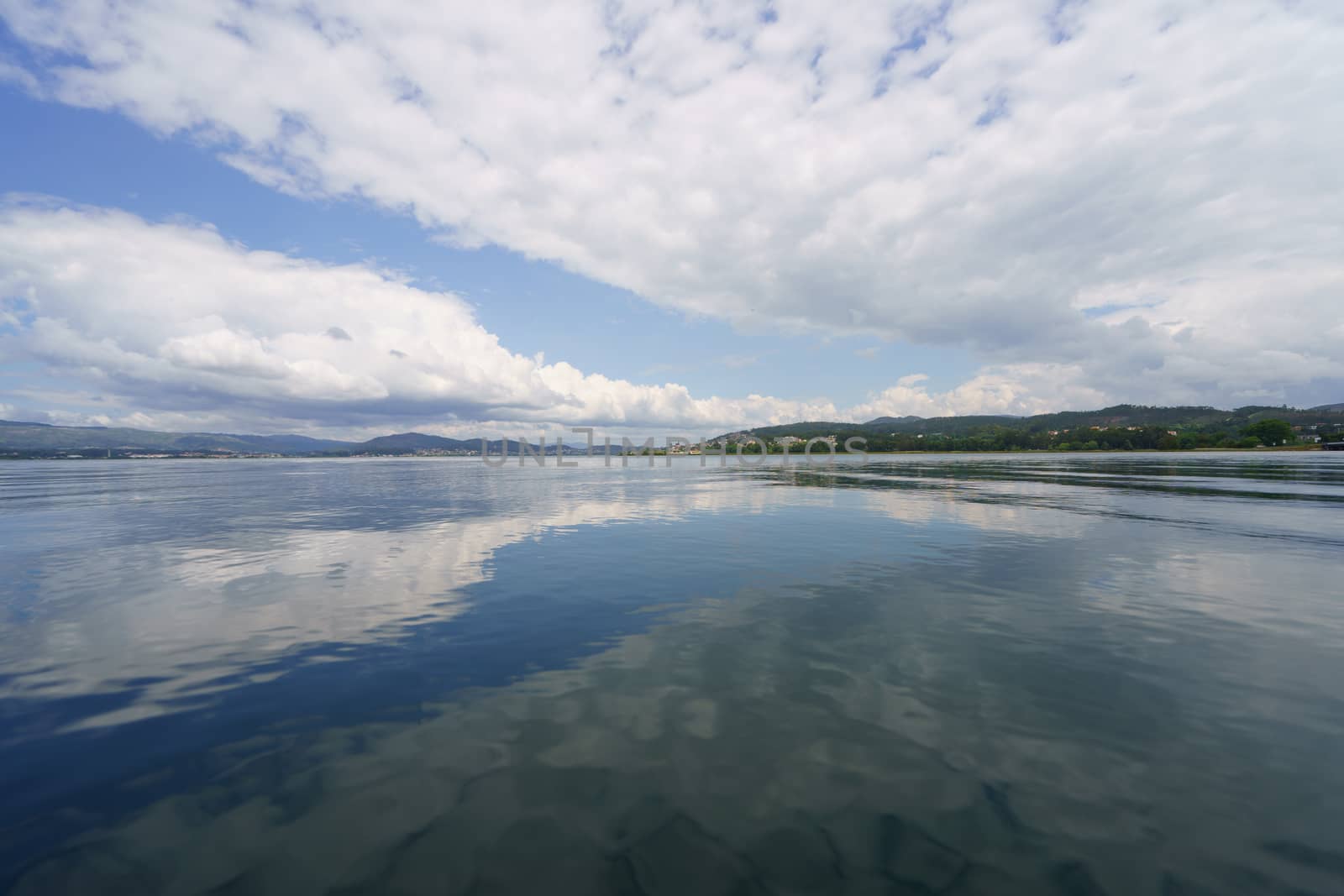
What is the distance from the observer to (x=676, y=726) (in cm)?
889

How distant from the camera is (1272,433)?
186 m

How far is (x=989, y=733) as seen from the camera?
8500mm

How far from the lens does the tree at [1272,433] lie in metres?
186

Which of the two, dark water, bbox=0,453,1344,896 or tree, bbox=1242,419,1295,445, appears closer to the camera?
dark water, bbox=0,453,1344,896

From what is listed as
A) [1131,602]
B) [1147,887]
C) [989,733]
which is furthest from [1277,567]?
[1147,887]

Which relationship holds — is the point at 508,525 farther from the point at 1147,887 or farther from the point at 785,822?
the point at 1147,887

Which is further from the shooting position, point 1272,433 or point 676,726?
point 1272,433

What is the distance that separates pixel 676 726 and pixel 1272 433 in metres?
276

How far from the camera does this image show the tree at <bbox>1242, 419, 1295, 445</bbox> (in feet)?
611

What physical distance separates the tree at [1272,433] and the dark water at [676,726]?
247 metres

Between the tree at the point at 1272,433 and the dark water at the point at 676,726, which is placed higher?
the tree at the point at 1272,433

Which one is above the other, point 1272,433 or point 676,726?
point 1272,433

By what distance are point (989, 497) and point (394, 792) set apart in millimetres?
48461

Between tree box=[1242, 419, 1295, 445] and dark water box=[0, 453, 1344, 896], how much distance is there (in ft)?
809
